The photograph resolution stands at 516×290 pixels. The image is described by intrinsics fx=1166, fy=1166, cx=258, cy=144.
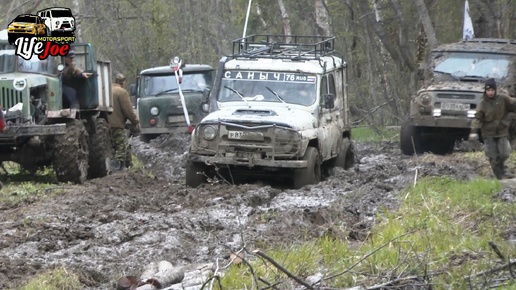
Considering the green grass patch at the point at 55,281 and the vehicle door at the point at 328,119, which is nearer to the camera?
the green grass patch at the point at 55,281

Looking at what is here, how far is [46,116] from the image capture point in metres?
16.7

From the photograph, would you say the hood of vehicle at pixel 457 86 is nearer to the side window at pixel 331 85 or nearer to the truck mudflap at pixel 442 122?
the truck mudflap at pixel 442 122

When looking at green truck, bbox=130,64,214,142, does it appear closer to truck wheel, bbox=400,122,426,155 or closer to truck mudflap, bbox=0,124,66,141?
truck wheel, bbox=400,122,426,155

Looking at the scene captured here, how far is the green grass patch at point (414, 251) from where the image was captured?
26.8 ft

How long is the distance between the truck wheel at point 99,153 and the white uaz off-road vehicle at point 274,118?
102 inches

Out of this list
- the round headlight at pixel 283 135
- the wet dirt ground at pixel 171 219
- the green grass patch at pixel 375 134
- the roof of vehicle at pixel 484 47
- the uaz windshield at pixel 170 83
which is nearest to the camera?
the wet dirt ground at pixel 171 219

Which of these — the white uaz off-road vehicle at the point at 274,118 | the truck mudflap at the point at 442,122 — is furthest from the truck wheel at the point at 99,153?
the truck mudflap at the point at 442,122

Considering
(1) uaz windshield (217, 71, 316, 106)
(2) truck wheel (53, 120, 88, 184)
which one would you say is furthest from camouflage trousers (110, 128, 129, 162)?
(1) uaz windshield (217, 71, 316, 106)

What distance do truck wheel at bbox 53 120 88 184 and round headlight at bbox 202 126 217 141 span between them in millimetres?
2168

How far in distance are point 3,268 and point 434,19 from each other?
103 ft

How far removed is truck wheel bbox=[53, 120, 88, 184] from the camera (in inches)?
650

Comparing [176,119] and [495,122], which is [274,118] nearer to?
[495,122]

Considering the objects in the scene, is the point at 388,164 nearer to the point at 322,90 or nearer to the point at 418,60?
the point at 322,90

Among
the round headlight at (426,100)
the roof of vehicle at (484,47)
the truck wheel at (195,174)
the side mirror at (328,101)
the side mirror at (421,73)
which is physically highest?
the roof of vehicle at (484,47)
